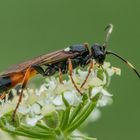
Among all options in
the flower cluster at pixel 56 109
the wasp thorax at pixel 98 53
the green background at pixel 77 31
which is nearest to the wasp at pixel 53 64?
the wasp thorax at pixel 98 53

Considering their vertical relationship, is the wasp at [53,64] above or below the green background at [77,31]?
below

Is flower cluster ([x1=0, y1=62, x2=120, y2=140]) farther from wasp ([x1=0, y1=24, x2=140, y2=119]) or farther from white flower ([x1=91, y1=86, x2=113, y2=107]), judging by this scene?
wasp ([x1=0, y1=24, x2=140, y2=119])

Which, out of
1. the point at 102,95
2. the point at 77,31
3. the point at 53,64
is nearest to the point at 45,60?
the point at 53,64

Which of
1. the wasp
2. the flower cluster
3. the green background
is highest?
the green background

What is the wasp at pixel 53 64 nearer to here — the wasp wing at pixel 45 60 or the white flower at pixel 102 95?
the wasp wing at pixel 45 60

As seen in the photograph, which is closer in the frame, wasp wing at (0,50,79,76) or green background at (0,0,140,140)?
wasp wing at (0,50,79,76)

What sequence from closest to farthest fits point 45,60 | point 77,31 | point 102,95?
point 102,95 → point 45,60 → point 77,31

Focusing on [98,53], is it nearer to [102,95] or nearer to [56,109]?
[102,95]

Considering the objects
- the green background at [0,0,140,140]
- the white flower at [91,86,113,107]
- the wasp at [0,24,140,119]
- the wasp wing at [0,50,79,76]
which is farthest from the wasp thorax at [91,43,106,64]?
the green background at [0,0,140,140]
